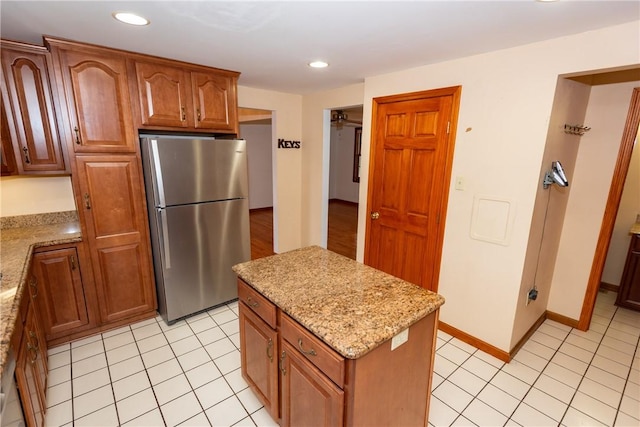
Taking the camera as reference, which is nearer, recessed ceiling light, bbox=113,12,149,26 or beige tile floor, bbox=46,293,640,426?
recessed ceiling light, bbox=113,12,149,26

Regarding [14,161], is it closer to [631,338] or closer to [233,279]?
[233,279]

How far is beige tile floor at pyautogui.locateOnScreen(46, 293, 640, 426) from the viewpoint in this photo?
1749 mm

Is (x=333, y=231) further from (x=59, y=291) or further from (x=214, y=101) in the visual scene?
(x=59, y=291)

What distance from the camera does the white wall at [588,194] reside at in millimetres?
2285

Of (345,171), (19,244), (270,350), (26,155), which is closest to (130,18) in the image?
(26,155)

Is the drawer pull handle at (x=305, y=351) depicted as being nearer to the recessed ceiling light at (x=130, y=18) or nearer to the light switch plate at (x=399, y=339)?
the light switch plate at (x=399, y=339)

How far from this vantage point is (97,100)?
83.7 inches

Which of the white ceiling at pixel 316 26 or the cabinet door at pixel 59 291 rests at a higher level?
the white ceiling at pixel 316 26

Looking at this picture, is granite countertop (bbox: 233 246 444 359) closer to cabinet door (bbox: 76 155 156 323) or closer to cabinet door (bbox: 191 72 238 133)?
cabinet door (bbox: 76 155 156 323)

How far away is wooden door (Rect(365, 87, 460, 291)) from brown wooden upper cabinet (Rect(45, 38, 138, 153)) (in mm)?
2075

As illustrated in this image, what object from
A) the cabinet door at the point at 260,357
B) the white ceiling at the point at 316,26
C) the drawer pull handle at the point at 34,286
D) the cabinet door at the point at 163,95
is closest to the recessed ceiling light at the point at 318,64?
the white ceiling at the point at 316,26

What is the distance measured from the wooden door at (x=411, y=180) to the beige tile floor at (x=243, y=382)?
2.50ft

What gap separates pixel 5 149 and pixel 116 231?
2.73 feet

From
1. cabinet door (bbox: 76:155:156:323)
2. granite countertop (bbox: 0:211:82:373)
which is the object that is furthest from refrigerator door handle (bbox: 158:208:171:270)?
granite countertop (bbox: 0:211:82:373)
